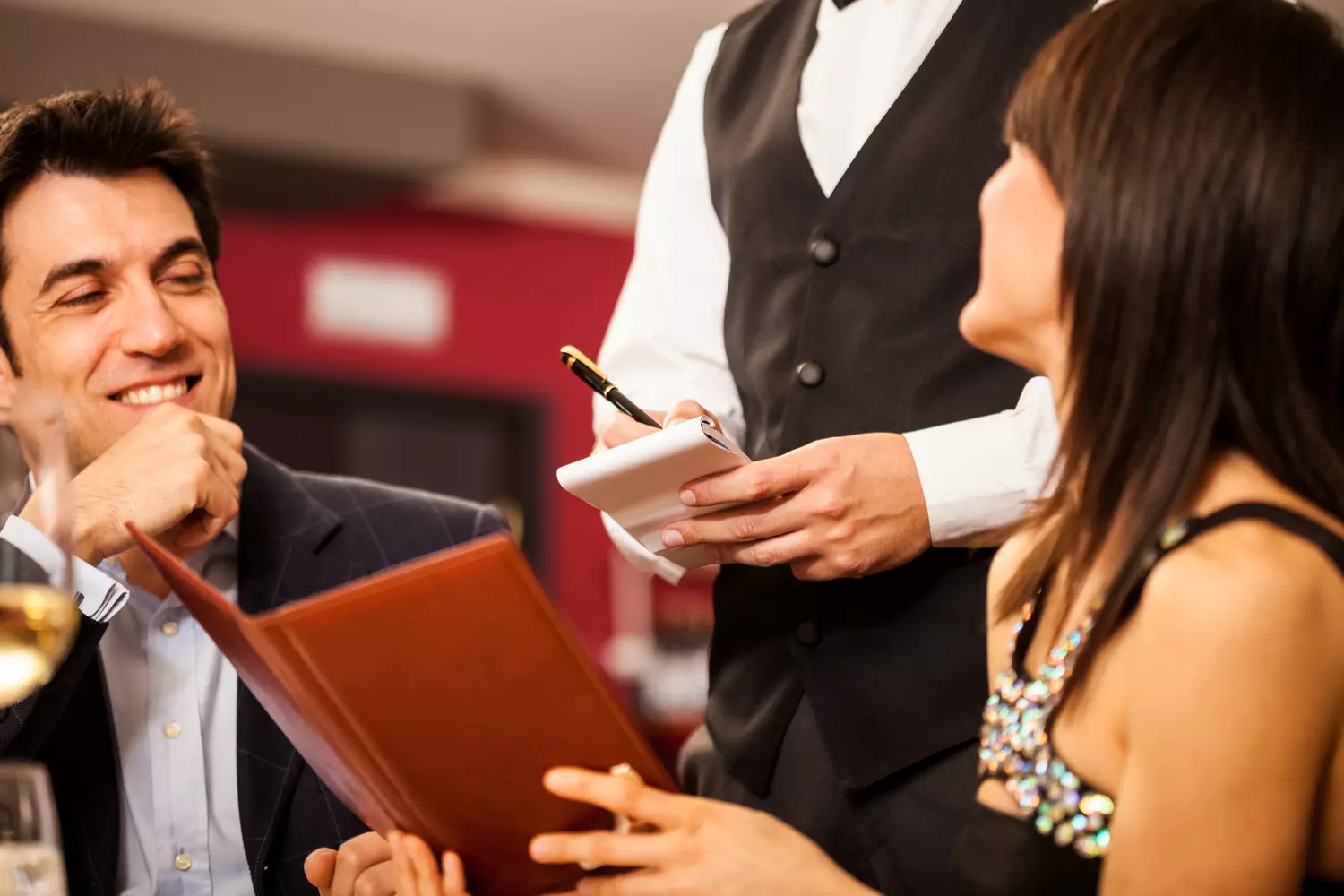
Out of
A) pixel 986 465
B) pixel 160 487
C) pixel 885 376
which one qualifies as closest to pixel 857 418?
pixel 885 376

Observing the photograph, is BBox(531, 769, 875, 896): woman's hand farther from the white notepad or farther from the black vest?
the black vest

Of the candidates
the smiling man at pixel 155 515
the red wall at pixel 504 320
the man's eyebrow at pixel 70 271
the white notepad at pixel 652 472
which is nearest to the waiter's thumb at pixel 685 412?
the white notepad at pixel 652 472

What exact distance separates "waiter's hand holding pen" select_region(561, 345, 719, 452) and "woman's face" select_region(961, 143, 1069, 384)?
0.31 meters

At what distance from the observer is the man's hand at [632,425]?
1.31 m

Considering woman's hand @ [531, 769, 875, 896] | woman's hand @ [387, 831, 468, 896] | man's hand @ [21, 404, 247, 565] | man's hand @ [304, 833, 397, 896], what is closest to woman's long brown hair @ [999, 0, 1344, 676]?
woman's hand @ [531, 769, 875, 896]

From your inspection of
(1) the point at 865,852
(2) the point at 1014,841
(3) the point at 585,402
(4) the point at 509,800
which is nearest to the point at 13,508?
(4) the point at 509,800

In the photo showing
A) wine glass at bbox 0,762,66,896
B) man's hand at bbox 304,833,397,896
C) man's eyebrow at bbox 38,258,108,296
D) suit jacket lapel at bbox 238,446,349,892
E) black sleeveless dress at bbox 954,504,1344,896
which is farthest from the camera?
man's eyebrow at bbox 38,258,108,296

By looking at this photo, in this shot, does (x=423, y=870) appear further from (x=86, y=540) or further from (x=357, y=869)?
(x=86, y=540)

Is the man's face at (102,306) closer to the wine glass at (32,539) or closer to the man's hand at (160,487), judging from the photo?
the man's hand at (160,487)

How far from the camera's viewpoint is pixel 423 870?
94 centimetres

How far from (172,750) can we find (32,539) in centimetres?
80

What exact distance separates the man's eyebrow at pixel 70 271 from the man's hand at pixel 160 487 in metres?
0.25

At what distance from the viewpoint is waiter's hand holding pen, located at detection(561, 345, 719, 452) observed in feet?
4.14

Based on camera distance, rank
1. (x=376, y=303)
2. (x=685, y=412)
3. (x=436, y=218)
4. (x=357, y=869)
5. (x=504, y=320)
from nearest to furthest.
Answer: (x=357, y=869), (x=685, y=412), (x=376, y=303), (x=436, y=218), (x=504, y=320)
